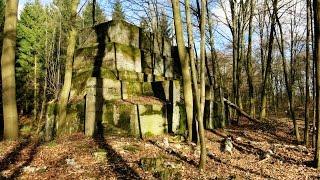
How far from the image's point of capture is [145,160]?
10.2 m

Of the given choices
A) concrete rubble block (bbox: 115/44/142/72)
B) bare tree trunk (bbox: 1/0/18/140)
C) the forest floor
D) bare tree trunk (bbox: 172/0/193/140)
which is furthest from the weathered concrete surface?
bare tree trunk (bbox: 1/0/18/140)

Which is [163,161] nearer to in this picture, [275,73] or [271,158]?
[271,158]

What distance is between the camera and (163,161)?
10.3m

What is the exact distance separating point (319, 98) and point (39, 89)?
29.4 metres

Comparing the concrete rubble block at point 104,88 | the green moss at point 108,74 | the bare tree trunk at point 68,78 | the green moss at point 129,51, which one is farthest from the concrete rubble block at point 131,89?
the bare tree trunk at point 68,78

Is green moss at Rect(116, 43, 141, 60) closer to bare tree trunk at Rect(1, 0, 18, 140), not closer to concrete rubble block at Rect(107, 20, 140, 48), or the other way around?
concrete rubble block at Rect(107, 20, 140, 48)

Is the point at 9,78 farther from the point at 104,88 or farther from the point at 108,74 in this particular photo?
the point at 108,74

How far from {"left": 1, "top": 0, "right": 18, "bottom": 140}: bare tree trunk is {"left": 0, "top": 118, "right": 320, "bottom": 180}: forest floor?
0.80 meters

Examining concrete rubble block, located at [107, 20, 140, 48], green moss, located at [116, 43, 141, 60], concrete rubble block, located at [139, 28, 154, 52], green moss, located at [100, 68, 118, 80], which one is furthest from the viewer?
concrete rubble block, located at [139, 28, 154, 52]

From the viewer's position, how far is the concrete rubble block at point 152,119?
15.1m

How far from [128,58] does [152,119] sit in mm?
3956

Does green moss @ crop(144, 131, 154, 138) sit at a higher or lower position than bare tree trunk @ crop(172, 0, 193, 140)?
lower

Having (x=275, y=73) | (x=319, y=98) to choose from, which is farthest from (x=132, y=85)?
(x=275, y=73)

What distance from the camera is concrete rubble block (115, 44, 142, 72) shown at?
17.4m
